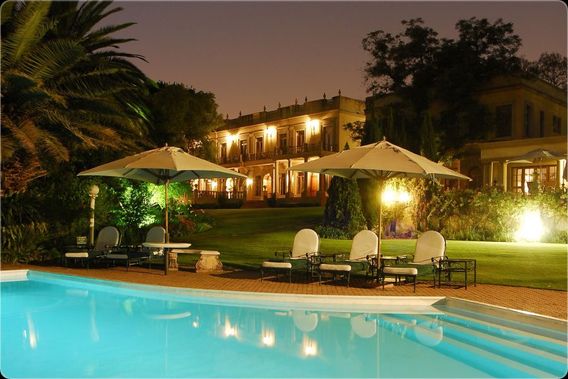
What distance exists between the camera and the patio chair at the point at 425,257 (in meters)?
11.1

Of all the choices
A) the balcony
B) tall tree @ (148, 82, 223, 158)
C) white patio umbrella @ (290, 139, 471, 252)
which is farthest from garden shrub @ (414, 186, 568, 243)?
the balcony

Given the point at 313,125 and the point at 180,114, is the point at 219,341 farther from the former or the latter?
the point at 313,125

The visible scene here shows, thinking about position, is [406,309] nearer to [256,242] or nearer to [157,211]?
[256,242]

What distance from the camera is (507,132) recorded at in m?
33.9

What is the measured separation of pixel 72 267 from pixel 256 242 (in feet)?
21.1

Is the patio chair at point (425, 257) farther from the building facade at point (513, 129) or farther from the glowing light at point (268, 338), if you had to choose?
the building facade at point (513, 129)

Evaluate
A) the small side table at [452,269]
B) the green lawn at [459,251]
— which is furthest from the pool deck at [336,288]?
the green lawn at [459,251]

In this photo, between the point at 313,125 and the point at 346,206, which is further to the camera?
the point at 313,125

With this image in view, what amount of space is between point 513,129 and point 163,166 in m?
26.0

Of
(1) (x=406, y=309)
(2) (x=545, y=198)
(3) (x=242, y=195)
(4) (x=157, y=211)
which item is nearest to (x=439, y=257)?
(1) (x=406, y=309)

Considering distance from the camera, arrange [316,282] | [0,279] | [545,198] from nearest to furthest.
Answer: [316,282] < [0,279] < [545,198]

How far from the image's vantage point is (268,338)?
27.7 ft

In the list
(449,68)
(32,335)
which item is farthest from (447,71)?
(32,335)

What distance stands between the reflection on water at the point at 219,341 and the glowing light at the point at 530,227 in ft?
35.6
